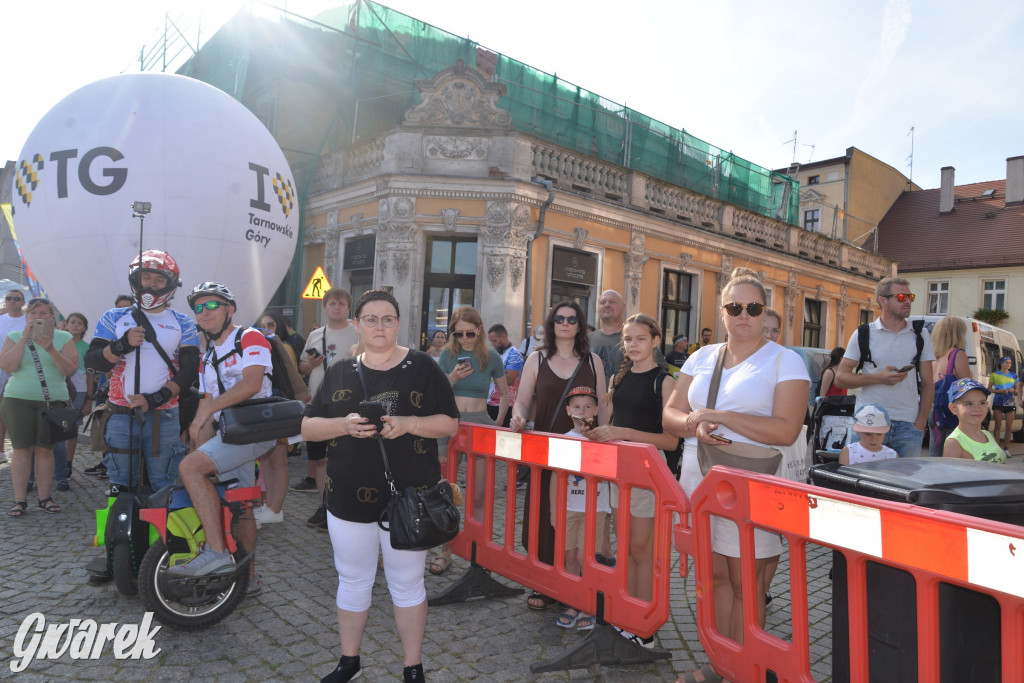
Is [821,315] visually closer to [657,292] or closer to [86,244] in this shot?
[657,292]

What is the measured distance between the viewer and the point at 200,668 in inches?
123

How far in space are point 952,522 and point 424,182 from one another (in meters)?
12.8

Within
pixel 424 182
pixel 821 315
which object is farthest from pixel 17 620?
pixel 821 315

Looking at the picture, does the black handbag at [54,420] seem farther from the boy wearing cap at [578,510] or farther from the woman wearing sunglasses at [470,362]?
the boy wearing cap at [578,510]

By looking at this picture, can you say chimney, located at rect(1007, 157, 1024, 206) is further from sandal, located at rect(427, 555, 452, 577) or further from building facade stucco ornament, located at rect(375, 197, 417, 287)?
sandal, located at rect(427, 555, 452, 577)

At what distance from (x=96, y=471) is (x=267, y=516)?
10.9ft

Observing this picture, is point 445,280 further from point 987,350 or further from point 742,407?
point 742,407

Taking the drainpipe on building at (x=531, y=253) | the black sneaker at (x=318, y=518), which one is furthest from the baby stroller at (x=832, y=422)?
the drainpipe on building at (x=531, y=253)

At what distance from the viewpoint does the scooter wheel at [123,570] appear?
3.70 m

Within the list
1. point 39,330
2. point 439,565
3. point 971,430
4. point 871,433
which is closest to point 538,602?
point 439,565

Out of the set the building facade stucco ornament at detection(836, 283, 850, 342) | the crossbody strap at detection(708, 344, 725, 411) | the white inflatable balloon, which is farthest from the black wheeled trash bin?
the building facade stucco ornament at detection(836, 283, 850, 342)

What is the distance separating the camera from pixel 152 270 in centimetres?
428

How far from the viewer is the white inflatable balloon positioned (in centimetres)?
888

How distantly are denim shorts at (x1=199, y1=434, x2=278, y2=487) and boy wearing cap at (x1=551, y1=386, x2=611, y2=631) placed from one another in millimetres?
1717
